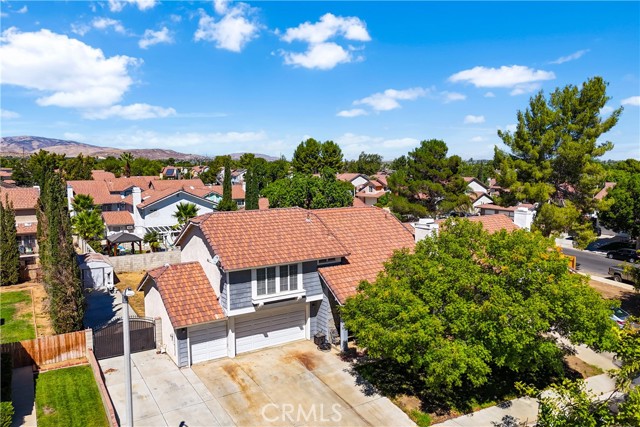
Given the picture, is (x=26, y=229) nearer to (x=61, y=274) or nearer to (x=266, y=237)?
(x=61, y=274)

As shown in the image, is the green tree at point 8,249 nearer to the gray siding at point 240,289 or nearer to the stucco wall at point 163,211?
the stucco wall at point 163,211

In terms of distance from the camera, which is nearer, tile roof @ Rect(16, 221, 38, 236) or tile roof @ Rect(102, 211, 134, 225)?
tile roof @ Rect(16, 221, 38, 236)

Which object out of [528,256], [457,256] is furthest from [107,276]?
[528,256]

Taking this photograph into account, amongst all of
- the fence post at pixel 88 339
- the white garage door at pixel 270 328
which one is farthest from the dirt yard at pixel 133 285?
the white garage door at pixel 270 328

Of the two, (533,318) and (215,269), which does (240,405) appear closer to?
(215,269)

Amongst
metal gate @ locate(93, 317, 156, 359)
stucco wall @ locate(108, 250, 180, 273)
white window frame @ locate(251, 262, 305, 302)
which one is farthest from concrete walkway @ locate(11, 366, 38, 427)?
stucco wall @ locate(108, 250, 180, 273)

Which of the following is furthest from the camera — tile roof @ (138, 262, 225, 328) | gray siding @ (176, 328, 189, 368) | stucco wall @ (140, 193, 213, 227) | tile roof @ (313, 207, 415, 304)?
stucco wall @ (140, 193, 213, 227)

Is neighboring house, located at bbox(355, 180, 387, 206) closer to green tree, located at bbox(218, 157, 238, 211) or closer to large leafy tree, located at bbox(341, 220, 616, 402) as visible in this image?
green tree, located at bbox(218, 157, 238, 211)
